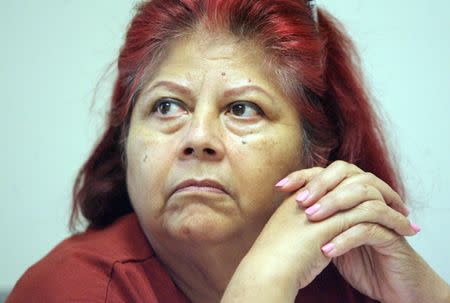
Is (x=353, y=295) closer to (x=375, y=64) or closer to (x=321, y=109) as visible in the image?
(x=321, y=109)

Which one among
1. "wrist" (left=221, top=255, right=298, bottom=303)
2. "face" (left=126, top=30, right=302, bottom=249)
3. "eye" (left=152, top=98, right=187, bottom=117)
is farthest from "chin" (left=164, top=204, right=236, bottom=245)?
"eye" (left=152, top=98, right=187, bottom=117)

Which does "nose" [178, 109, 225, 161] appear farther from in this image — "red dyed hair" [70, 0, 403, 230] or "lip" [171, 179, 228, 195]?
"red dyed hair" [70, 0, 403, 230]

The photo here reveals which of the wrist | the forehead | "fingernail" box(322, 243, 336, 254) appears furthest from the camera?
the forehead

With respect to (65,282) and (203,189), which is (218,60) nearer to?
(203,189)

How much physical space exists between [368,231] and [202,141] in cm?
34

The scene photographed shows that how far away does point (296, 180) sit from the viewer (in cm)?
112

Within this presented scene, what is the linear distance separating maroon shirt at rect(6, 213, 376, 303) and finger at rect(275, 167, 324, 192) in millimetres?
306

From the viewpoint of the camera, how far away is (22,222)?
72.3 inches

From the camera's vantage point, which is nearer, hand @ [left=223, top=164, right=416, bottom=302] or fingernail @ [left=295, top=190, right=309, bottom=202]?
hand @ [left=223, top=164, right=416, bottom=302]

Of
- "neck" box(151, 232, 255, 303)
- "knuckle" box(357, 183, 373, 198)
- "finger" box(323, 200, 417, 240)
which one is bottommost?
"neck" box(151, 232, 255, 303)

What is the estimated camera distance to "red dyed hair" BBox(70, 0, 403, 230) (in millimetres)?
1234

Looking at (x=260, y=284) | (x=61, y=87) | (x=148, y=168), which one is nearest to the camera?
(x=260, y=284)

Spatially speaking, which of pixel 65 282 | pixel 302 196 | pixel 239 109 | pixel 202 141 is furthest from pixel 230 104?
pixel 65 282

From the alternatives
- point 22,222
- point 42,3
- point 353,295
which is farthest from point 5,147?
point 353,295
